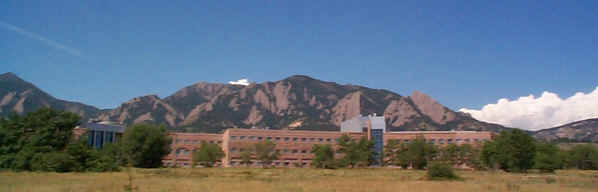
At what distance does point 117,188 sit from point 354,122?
141 metres

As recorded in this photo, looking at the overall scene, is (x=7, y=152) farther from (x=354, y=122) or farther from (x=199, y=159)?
(x=354, y=122)

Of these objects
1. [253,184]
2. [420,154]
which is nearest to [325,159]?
[420,154]

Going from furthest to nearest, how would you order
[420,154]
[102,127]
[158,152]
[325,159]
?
[102,127] < [325,159] < [420,154] < [158,152]

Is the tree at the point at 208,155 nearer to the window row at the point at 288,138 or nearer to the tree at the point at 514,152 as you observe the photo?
the window row at the point at 288,138

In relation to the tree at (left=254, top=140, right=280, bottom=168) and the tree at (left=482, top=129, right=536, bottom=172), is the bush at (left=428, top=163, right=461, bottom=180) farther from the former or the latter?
the tree at (left=254, top=140, right=280, bottom=168)

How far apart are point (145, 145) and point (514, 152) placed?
72.6 meters

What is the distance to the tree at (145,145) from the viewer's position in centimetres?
9331

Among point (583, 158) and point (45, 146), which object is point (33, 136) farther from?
point (583, 158)

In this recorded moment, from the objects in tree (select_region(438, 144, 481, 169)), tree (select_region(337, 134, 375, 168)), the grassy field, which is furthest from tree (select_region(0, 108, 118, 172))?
tree (select_region(438, 144, 481, 169))

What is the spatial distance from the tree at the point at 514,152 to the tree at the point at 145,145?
68.4m

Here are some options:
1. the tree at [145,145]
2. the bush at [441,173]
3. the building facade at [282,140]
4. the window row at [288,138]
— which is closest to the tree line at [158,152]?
the tree at [145,145]

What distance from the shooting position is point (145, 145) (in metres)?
93.8

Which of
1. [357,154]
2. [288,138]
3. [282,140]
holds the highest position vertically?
[288,138]

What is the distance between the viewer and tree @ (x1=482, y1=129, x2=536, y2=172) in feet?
295
